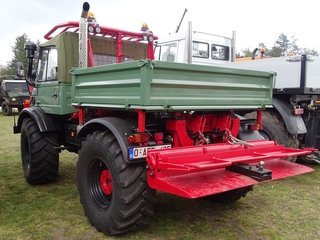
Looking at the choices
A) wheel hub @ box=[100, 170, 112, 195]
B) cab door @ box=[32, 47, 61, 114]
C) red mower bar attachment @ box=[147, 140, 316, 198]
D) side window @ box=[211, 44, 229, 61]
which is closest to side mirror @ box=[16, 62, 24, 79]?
cab door @ box=[32, 47, 61, 114]

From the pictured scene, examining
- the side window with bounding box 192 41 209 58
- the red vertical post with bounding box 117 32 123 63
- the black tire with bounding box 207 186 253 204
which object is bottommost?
the black tire with bounding box 207 186 253 204

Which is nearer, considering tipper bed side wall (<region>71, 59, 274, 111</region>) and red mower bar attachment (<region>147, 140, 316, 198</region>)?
red mower bar attachment (<region>147, 140, 316, 198</region>)

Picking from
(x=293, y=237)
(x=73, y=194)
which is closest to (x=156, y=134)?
(x=293, y=237)

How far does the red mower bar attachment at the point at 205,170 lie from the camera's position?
2953 mm

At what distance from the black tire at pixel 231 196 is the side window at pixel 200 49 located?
15.3 feet

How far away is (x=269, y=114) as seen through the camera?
20.4 ft

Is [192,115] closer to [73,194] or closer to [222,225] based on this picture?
[222,225]

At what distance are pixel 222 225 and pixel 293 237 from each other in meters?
0.76

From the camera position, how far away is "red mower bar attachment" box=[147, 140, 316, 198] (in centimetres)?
295

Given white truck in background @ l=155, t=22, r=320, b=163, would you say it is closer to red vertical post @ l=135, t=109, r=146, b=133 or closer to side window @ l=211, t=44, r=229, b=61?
side window @ l=211, t=44, r=229, b=61

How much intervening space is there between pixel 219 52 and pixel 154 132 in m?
5.95

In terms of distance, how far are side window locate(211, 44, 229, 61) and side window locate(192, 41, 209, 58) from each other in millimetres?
249

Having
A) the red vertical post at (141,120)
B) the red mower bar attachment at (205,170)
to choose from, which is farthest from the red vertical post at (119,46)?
the red mower bar attachment at (205,170)

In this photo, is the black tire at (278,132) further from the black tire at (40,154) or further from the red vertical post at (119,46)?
the black tire at (40,154)
